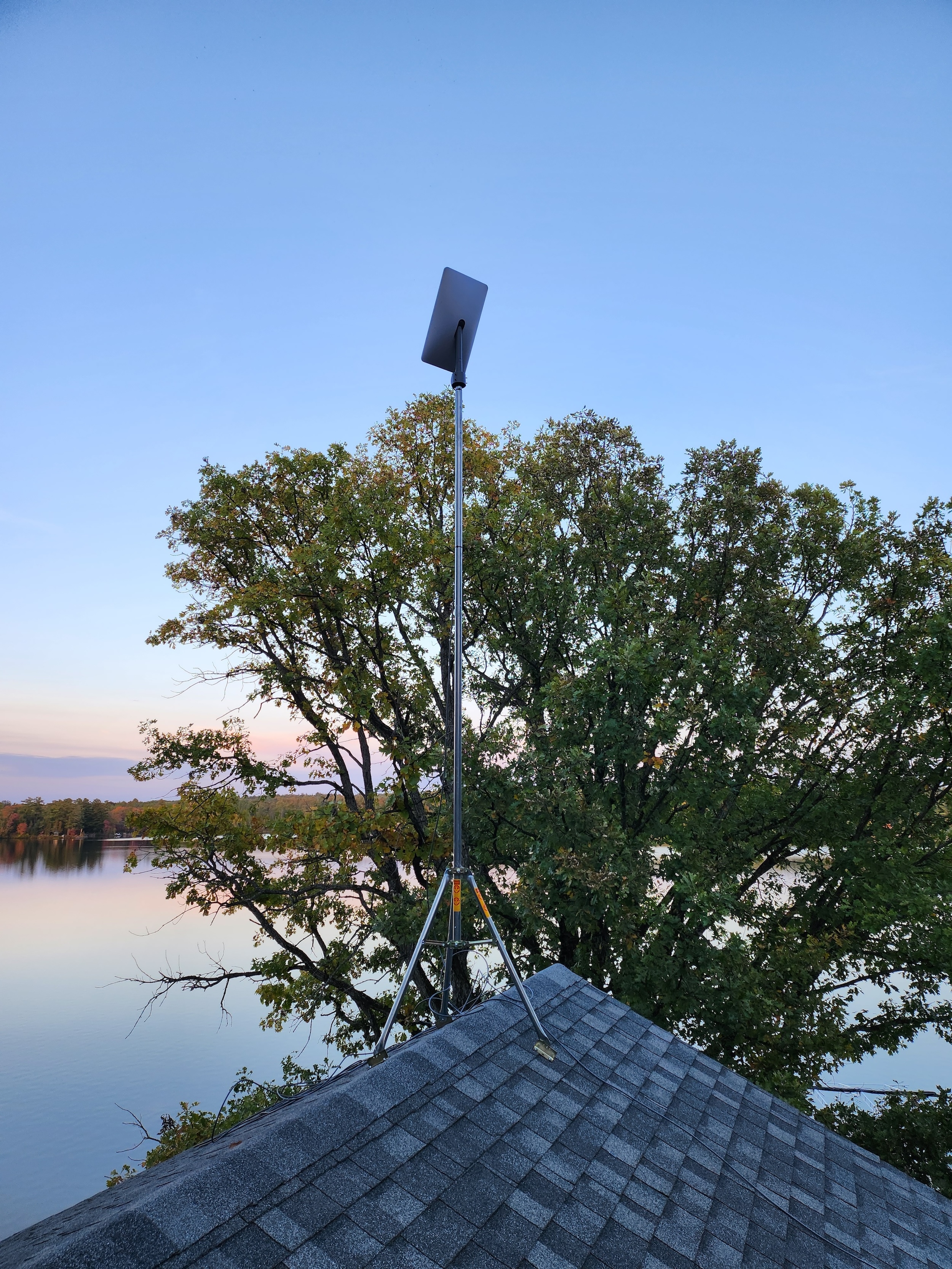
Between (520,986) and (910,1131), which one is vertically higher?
(520,986)

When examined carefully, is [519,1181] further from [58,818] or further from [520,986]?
[58,818]

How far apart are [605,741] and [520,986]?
6791 millimetres

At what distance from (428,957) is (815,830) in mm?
7833

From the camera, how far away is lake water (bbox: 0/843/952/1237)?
2027 cm

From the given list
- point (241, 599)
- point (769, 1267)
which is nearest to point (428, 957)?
point (241, 599)

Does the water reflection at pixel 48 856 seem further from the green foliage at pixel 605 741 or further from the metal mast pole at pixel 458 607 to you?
the metal mast pole at pixel 458 607

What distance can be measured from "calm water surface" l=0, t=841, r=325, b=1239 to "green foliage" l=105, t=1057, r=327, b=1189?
4.81 feet

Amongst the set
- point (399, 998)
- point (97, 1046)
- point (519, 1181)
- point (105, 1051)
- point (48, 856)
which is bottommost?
point (97, 1046)

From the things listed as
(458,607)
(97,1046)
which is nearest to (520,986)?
(458,607)

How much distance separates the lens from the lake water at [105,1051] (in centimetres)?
2027

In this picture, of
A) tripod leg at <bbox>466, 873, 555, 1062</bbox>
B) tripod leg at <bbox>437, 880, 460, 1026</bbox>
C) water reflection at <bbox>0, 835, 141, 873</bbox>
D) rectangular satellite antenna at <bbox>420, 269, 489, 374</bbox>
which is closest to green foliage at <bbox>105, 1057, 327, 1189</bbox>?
tripod leg at <bbox>437, 880, 460, 1026</bbox>

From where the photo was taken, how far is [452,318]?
479 cm

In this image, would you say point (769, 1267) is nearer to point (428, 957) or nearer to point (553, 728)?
point (553, 728)

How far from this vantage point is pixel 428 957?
38.2ft
